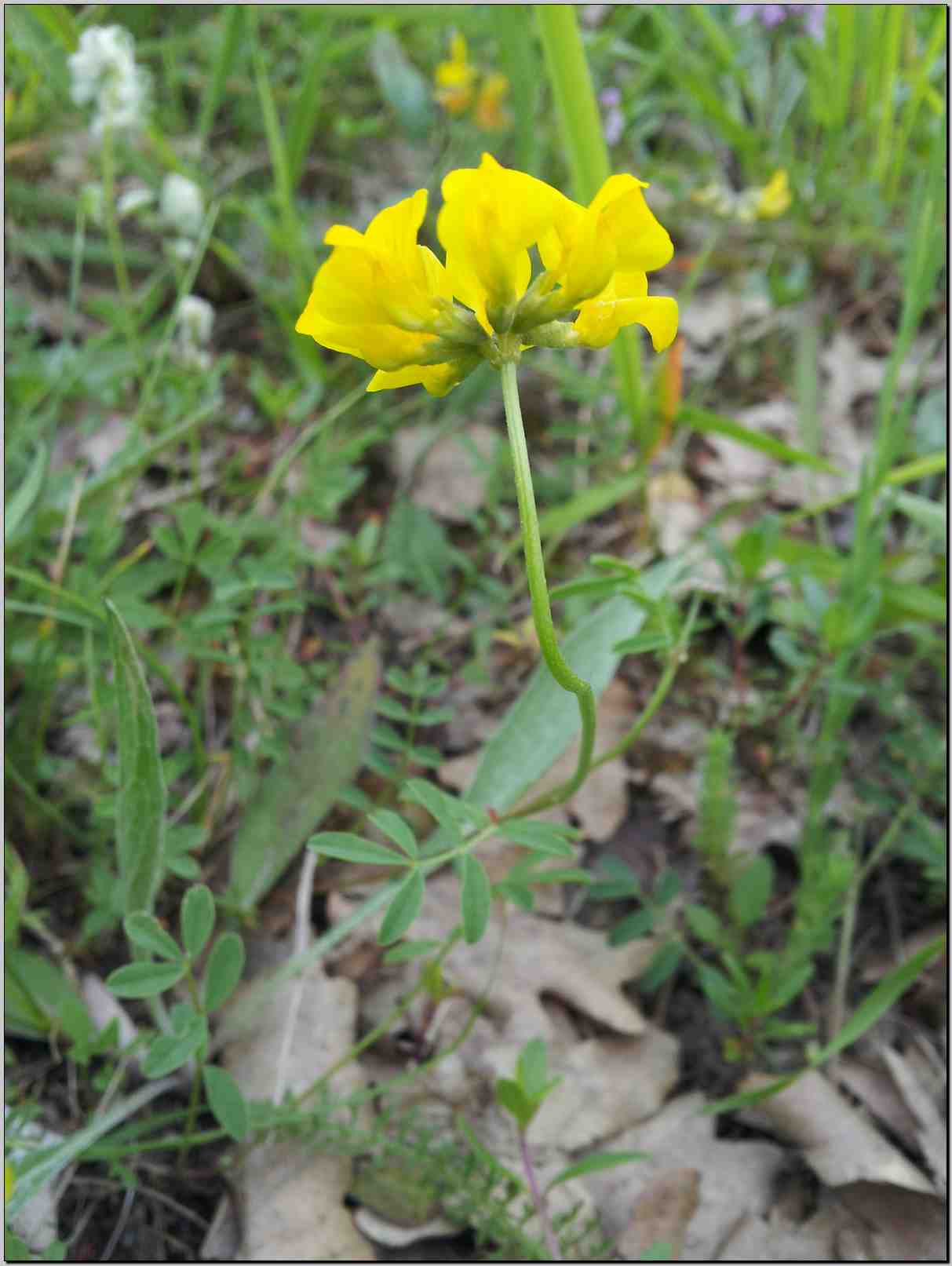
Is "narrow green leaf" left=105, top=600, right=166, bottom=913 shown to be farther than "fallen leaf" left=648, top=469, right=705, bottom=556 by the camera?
No

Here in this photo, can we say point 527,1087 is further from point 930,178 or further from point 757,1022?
point 930,178

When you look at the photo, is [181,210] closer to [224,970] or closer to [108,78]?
[108,78]

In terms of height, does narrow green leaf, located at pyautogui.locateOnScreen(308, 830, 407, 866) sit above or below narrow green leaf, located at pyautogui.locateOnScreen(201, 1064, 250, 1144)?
above

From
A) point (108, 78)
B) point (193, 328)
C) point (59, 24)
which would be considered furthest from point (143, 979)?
point (59, 24)

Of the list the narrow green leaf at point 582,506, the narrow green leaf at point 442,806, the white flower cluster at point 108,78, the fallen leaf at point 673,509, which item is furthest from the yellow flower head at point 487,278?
the white flower cluster at point 108,78

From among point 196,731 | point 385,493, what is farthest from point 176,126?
point 196,731

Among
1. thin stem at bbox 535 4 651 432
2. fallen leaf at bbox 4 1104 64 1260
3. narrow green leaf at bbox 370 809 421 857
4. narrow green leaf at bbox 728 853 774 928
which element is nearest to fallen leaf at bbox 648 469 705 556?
thin stem at bbox 535 4 651 432

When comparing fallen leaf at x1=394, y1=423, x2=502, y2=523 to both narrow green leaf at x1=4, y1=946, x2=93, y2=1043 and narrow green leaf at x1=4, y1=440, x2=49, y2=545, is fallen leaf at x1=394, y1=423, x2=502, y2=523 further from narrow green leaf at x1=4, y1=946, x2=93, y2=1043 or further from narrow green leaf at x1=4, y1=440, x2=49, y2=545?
narrow green leaf at x1=4, y1=946, x2=93, y2=1043
